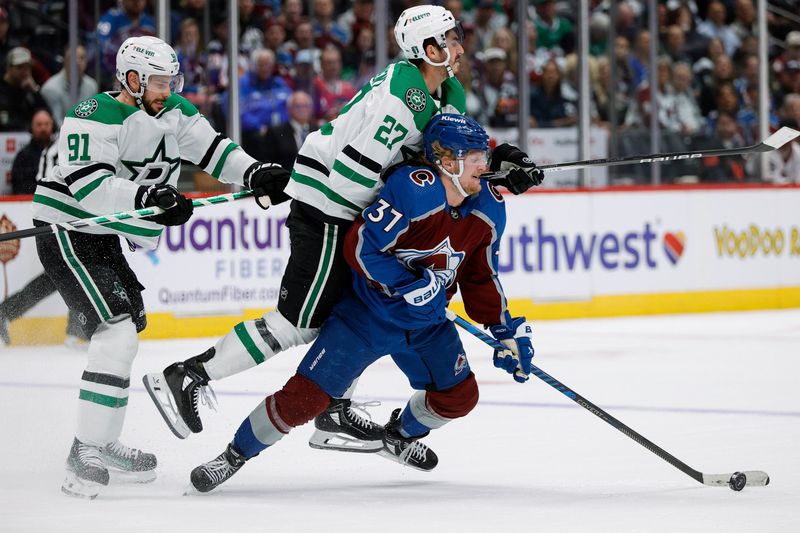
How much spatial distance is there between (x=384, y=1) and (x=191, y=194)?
184cm

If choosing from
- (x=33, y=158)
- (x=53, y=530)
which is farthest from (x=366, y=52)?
(x=53, y=530)

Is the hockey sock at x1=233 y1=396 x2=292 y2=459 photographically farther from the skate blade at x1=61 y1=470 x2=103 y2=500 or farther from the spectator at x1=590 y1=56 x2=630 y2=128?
the spectator at x1=590 y1=56 x2=630 y2=128

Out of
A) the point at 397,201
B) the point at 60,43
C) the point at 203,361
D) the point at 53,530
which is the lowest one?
the point at 53,530

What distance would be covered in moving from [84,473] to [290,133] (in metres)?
4.76

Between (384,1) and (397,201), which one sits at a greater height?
(384,1)

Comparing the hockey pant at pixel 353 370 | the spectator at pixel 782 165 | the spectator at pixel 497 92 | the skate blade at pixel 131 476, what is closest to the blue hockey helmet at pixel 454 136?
the hockey pant at pixel 353 370

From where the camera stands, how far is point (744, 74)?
10016mm

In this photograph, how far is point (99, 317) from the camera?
12.2 feet

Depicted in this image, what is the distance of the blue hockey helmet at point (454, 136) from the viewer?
3.42m

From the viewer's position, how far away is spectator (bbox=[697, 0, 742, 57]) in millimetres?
10203

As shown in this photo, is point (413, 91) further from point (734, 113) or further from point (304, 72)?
point (734, 113)

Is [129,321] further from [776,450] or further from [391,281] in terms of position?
[776,450]

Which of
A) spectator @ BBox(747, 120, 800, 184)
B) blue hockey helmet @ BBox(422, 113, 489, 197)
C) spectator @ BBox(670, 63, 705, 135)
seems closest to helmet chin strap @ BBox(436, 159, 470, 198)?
blue hockey helmet @ BBox(422, 113, 489, 197)

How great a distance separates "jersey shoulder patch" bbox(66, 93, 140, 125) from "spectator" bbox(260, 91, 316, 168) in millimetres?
4223
